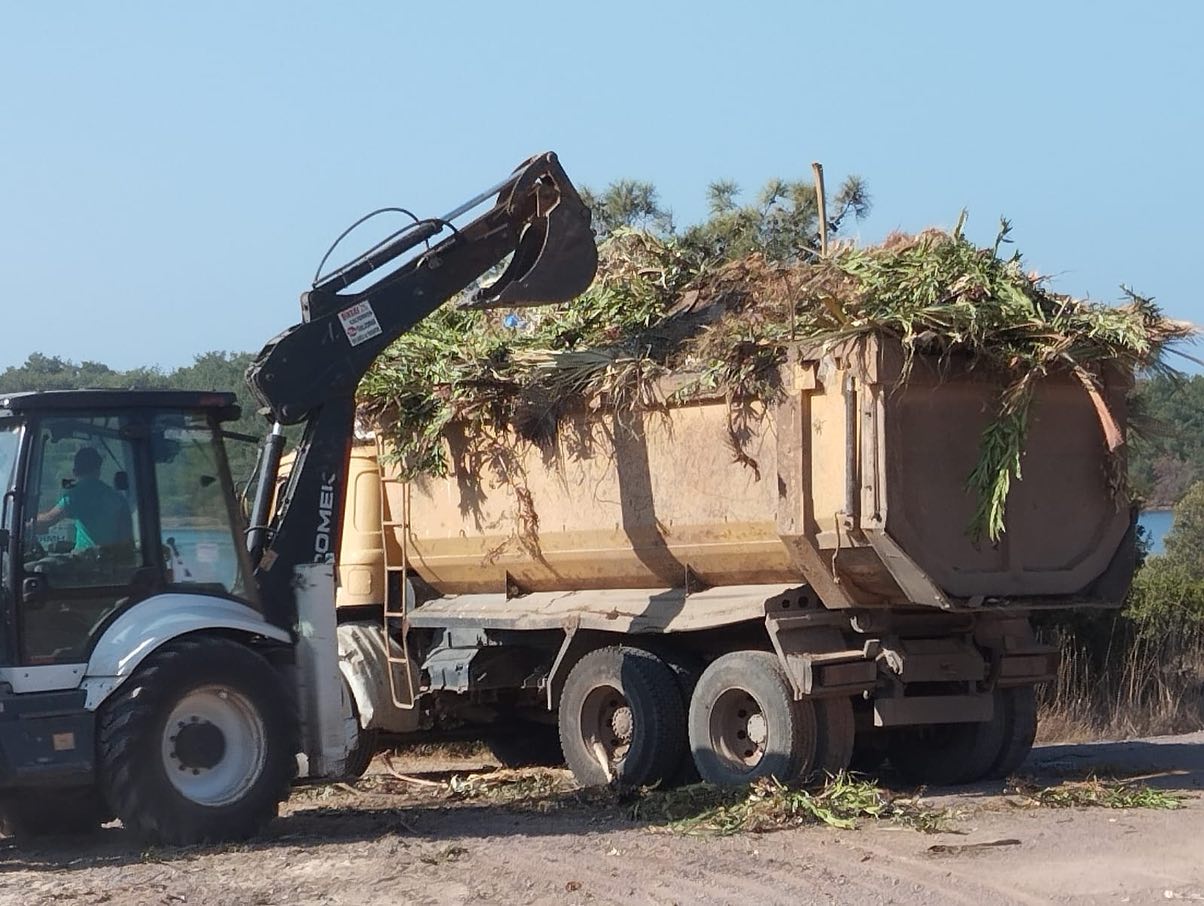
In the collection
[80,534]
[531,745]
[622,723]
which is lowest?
[531,745]

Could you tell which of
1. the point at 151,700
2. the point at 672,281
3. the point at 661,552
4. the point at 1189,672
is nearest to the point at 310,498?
the point at 151,700

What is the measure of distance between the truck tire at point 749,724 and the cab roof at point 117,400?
10.8 ft

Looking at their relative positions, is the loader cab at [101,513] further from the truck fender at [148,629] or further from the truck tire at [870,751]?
the truck tire at [870,751]

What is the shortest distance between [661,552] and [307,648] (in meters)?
2.50

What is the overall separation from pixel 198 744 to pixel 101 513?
1.27 metres

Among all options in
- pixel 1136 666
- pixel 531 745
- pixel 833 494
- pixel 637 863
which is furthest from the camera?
pixel 1136 666

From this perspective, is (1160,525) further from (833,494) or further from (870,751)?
(833,494)

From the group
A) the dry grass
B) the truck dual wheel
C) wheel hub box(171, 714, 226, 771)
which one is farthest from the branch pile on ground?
the dry grass

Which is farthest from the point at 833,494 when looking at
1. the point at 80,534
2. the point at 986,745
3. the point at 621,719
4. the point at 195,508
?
the point at 80,534

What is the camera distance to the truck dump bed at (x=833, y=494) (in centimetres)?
944

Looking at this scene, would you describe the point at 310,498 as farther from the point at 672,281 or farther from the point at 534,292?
the point at 672,281

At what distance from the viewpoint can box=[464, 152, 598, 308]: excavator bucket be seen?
10727mm

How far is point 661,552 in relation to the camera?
35.2 ft

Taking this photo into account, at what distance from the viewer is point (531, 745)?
44.8ft
